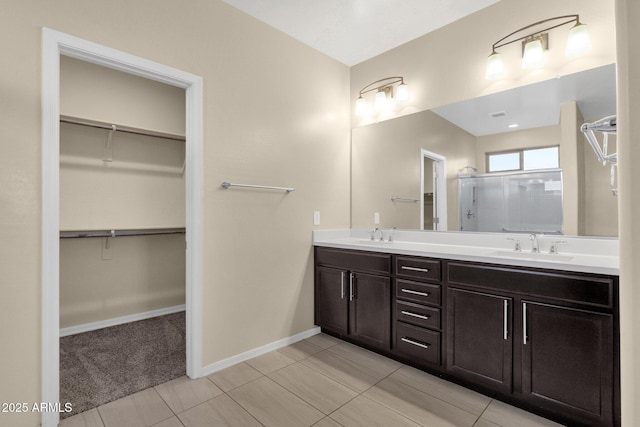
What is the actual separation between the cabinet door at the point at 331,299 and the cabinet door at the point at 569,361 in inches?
50.1

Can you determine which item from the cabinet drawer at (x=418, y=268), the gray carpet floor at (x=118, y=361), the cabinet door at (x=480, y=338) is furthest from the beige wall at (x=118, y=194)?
the cabinet door at (x=480, y=338)

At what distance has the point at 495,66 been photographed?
2209mm

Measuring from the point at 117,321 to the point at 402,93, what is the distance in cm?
333

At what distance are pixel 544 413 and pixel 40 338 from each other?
2592 millimetres

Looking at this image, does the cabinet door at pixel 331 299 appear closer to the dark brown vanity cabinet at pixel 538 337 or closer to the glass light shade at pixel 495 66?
the dark brown vanity cabinet at pixel 538 337

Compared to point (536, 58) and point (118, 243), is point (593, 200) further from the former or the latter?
point (118, 243)

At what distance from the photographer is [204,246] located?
84.3 inches

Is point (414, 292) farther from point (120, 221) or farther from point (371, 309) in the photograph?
point (120, 221)

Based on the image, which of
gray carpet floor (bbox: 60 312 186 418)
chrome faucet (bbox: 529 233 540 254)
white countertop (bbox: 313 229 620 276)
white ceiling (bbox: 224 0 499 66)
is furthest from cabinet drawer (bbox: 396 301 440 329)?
white ceiling (bbox: 224 0 499 66)

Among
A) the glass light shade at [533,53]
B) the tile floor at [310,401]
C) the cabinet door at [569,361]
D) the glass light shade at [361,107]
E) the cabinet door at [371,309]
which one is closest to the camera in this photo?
the cabinet door at [569,361]

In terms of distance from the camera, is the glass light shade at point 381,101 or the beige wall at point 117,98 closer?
the beige wall at point 117,98

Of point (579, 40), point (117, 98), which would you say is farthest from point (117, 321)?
point (579, 40)

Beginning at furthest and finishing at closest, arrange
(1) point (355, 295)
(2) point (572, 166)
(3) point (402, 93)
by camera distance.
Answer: (3) point (402, 93)
(1) point (355, 295)
(2) point (572, 166)

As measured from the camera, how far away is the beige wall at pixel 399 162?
2541mm
